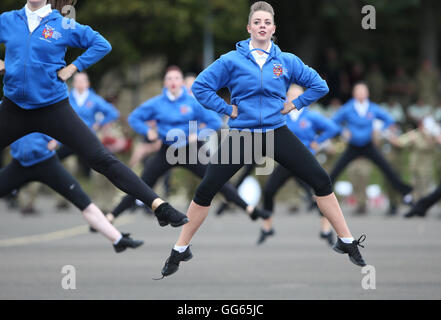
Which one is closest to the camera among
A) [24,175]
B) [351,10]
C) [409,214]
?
[24,175]

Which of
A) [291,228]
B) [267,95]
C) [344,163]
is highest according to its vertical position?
[267,95]

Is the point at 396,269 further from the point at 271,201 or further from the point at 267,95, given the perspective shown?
the point at 267,95

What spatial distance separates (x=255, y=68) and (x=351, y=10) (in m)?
28.3

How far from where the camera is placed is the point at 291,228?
17625 millimetres

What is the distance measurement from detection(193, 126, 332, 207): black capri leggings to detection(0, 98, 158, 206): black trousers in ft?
1.93

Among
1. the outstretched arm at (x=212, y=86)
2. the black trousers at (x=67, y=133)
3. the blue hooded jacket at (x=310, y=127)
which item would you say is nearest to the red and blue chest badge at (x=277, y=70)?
the outstretched arm at (x=212, y=86)

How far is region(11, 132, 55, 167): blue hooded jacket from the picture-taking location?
11391 millimetres

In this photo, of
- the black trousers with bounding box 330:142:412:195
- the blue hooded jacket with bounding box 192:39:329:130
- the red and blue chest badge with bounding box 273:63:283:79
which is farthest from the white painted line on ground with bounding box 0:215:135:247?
the red and blue chest badge with bounding box 273:63:283:79

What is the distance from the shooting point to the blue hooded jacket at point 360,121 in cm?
1759

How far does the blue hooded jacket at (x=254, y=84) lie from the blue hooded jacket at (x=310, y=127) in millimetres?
5574

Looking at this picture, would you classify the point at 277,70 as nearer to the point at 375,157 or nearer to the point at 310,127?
the point at 310,127

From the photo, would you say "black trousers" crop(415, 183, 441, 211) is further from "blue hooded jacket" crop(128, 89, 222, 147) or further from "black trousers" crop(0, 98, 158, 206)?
"black trousers" crop(0, 98, 158, 206)

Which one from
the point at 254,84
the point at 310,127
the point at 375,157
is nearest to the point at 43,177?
the point at 254,84
